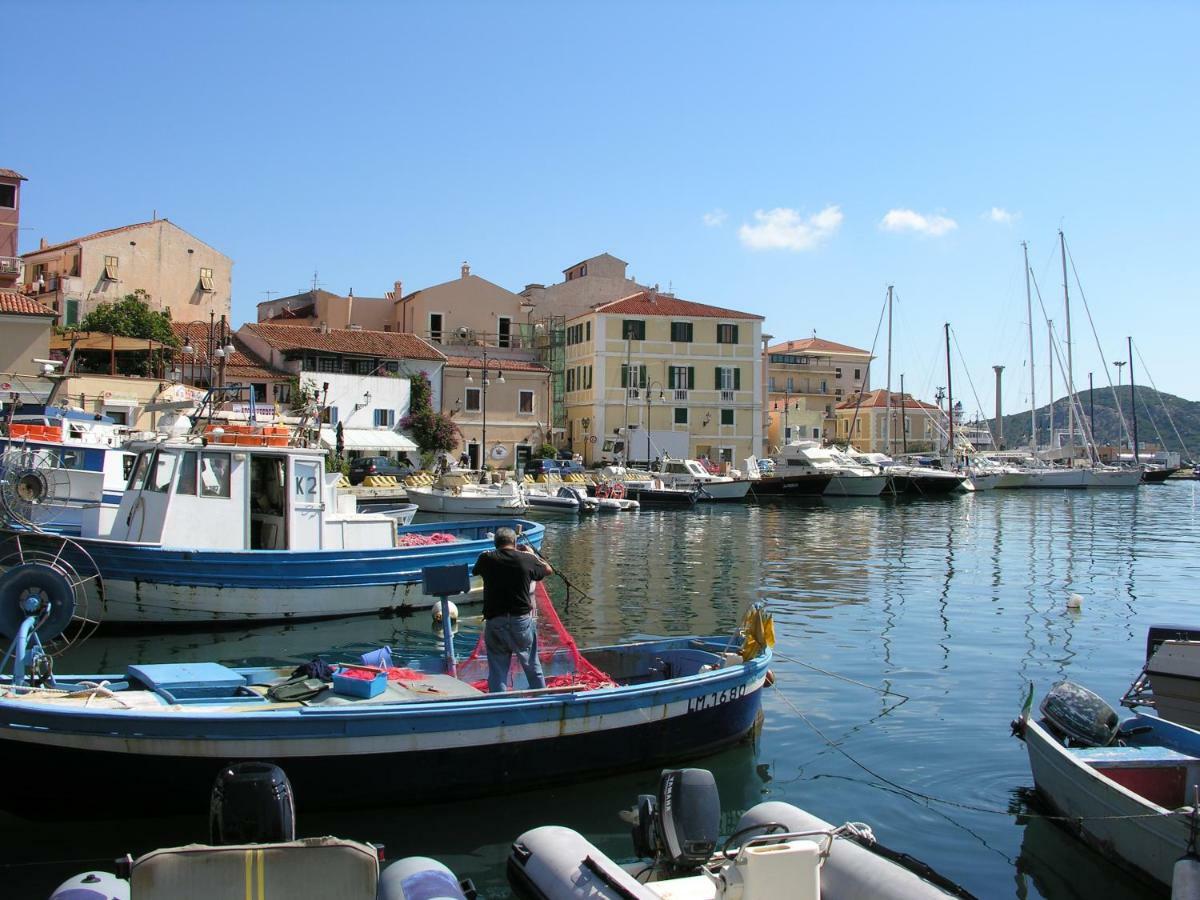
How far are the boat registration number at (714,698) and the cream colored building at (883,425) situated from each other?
7252 centimetres

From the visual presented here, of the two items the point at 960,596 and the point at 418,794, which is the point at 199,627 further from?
the point at 960,596

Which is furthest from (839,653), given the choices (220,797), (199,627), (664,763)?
(220,797)

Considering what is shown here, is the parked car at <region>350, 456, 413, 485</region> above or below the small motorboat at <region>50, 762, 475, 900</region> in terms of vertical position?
above

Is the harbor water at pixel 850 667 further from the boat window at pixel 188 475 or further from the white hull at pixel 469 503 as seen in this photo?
the white hull at pixel 469 503

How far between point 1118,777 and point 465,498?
30.6 metres

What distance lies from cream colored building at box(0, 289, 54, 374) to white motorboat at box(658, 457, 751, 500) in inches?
1055

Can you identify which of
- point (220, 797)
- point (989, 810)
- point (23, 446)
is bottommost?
point (989, 810)

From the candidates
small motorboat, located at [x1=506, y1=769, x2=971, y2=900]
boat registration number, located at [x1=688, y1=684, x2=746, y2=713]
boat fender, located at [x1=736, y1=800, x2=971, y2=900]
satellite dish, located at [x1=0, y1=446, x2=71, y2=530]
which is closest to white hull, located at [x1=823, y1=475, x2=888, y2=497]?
satellite dish, located at [x1=0, y1=446, x2=71, y2=530]

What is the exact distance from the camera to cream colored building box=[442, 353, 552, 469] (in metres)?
52.8

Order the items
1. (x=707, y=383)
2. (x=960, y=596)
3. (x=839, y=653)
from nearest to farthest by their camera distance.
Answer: (x=839, y=653) → (x=960, y=596) → (x=707, y=383)

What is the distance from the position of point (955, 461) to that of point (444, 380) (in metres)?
33.1

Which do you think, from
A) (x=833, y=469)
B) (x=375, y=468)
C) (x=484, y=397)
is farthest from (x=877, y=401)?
(x=375, y=468)

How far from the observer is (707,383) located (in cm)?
5850

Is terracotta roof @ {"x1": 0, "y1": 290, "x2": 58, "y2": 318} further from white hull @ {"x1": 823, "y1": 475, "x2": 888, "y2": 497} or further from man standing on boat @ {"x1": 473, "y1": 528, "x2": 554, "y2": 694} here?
white hull @ {"x1": 823, "y1": 475, "x2": 888, "y2": 497}
